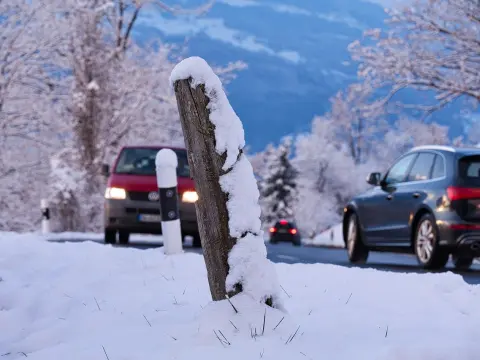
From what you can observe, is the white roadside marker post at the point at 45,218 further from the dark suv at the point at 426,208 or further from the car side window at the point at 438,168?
the car side window at the point at 438,168

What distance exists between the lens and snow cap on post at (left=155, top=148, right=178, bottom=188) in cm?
978

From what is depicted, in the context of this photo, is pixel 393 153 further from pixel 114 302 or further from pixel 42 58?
pixel 114 302

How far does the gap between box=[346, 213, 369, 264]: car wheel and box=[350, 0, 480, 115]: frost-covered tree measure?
37.2 feet

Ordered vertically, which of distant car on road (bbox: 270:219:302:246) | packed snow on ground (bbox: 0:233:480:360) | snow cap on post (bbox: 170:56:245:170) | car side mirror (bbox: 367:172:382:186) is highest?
snow cap on post (bbox: 170:56:245:170)

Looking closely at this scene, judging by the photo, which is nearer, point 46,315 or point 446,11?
point 46,315

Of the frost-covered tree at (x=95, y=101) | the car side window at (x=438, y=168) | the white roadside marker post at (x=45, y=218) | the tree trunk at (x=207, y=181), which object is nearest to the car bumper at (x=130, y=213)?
the car side window at (x=438, y=168)

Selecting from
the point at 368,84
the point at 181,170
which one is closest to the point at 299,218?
the point at 368,84

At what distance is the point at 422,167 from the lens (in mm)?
12086

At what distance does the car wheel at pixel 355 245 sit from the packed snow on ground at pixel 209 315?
19.3 ft

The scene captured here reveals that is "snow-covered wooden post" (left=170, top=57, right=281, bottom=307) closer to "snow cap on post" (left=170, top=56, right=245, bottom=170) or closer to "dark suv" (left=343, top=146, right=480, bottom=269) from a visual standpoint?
"snow cap on post" (left=170, top=56, right=245, bottom=170)

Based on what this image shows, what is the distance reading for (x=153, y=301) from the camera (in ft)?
19.1

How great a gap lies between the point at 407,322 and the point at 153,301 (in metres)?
1.72

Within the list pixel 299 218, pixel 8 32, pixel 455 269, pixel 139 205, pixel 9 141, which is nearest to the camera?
pixel 455 269

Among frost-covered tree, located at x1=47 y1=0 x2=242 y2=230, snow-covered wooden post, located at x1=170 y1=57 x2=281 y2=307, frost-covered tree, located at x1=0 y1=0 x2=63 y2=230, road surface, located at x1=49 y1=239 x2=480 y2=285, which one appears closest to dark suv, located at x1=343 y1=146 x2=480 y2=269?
road surface, located at x1=49 y1=239 x2=480 y2=285
